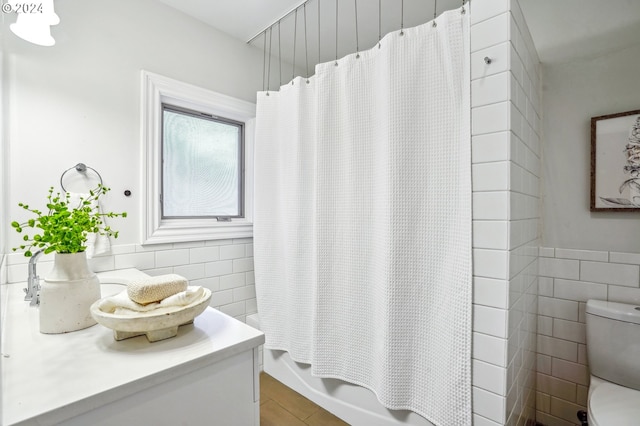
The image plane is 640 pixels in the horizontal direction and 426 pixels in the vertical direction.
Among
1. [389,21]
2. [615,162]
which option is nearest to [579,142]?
[615,162]

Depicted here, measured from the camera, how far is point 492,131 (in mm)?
1026

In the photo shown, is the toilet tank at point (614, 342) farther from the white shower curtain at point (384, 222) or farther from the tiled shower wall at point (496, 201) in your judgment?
the white shower curtain at point (384, 222)

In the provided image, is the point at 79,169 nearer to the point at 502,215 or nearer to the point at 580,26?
the point at 502,215

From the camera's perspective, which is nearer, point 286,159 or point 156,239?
point 156,239

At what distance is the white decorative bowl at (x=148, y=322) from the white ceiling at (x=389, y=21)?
1748 millimetres

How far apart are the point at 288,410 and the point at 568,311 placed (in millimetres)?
1620

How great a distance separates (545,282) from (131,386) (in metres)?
1.89

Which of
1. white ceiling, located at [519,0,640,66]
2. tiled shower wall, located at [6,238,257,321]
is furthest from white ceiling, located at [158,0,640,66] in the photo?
tiled shower wall, located at [6,238,257,321]

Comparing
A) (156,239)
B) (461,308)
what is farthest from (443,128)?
(156,239)

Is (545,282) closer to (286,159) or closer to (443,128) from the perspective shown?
(443,128)

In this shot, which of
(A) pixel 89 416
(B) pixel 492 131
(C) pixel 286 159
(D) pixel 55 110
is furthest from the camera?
(C) pixel 286 159

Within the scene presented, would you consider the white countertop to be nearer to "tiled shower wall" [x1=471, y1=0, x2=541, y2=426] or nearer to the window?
A: "tiled shower wall" [x1=471, y1=0, x2=541, y2=426]

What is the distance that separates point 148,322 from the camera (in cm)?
71

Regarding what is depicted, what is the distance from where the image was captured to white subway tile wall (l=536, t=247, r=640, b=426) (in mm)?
1394
